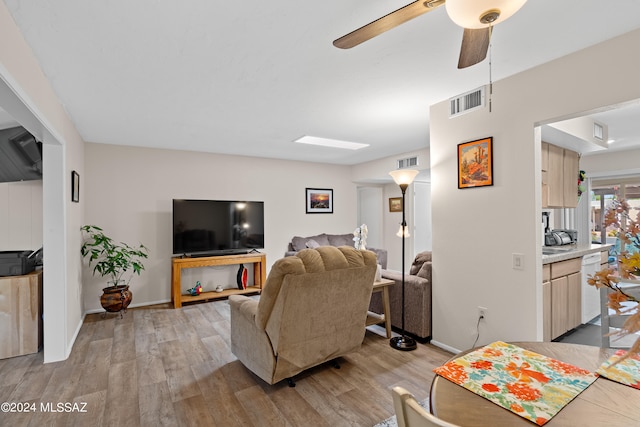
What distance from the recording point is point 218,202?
5.00 m

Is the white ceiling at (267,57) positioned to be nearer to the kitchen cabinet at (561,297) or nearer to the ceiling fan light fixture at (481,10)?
the ceiling fan light fixture at (481,10)

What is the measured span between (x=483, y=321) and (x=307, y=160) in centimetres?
424

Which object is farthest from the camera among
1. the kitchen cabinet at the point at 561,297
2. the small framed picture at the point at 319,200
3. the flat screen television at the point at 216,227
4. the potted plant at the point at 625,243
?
the small framed picture at the point at 319,200

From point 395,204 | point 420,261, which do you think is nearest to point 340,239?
point 395,204

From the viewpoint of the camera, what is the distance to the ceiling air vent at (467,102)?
8.82 ft

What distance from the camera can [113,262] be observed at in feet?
13.5

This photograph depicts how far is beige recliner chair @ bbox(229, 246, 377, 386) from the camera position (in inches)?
84.7

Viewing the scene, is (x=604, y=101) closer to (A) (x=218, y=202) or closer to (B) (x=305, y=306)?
(B) (x=305, y=306)

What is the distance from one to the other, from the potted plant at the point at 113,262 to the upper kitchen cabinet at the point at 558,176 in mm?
5144

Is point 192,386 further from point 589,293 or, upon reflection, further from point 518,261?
point 589,293

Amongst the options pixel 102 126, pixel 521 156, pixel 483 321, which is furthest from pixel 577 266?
pixel 102 126

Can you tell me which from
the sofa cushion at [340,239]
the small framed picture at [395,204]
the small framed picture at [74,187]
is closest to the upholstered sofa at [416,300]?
the sofa cushion at [340,239]

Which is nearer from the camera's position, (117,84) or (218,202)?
(117,84)

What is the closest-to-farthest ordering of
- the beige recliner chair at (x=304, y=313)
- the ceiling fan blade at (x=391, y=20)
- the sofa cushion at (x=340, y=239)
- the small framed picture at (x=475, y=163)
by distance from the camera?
1. the ceiling fan blade at (x=391, y=20)
2. the beige recliner chair at (x=304, y=313)
3. the small framed picture at (x=475, y=163)
4. the sofa cushion at (x=340, y=239)
